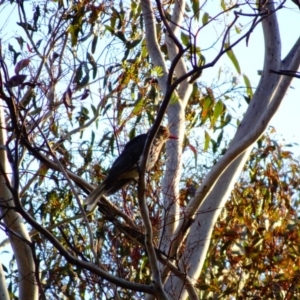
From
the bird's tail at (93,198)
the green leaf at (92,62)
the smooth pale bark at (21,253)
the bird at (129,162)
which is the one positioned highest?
the green leaf at (92,62)

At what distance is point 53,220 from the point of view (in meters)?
6.88

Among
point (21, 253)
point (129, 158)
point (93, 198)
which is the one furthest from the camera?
point (129, 158)

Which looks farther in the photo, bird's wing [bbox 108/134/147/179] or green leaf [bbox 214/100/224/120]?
green leaf [bbox 214/100/224/120]

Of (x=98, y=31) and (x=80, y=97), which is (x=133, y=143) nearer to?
(x=80, y=97)

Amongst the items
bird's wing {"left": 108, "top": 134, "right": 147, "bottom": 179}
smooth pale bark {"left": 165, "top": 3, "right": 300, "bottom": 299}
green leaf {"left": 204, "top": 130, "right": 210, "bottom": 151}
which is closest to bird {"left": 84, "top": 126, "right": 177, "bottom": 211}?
bird's wing {"left": 108, "top": 134, "right": 147, "bottom": 179}

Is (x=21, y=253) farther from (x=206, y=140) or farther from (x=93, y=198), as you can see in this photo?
(x=206, y=140)

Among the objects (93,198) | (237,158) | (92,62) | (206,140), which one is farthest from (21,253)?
(206,140)

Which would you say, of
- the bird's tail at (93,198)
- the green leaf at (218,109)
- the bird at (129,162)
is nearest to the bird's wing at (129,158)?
the bird at (129,162)

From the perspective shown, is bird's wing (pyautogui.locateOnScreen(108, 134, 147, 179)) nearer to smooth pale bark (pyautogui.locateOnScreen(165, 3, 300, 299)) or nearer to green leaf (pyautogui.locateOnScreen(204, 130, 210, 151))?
smooth pale bark (pyautogui.locateOnScreen(165, 3, 300, 299))

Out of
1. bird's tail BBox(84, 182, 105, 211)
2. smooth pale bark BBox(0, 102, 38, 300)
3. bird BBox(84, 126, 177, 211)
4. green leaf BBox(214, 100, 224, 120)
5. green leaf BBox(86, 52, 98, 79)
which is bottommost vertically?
smooth pale bark BBox(0, 102, 38, 300)

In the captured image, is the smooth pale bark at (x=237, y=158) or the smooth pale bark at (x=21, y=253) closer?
the smooth pale bark at (x=21, y=253)

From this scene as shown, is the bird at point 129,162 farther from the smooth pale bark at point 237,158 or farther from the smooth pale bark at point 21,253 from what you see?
the smooth pale bark at point 21,253

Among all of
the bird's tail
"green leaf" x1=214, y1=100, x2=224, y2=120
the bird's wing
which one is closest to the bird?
the bird's wing

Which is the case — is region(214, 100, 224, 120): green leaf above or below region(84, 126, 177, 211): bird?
above
